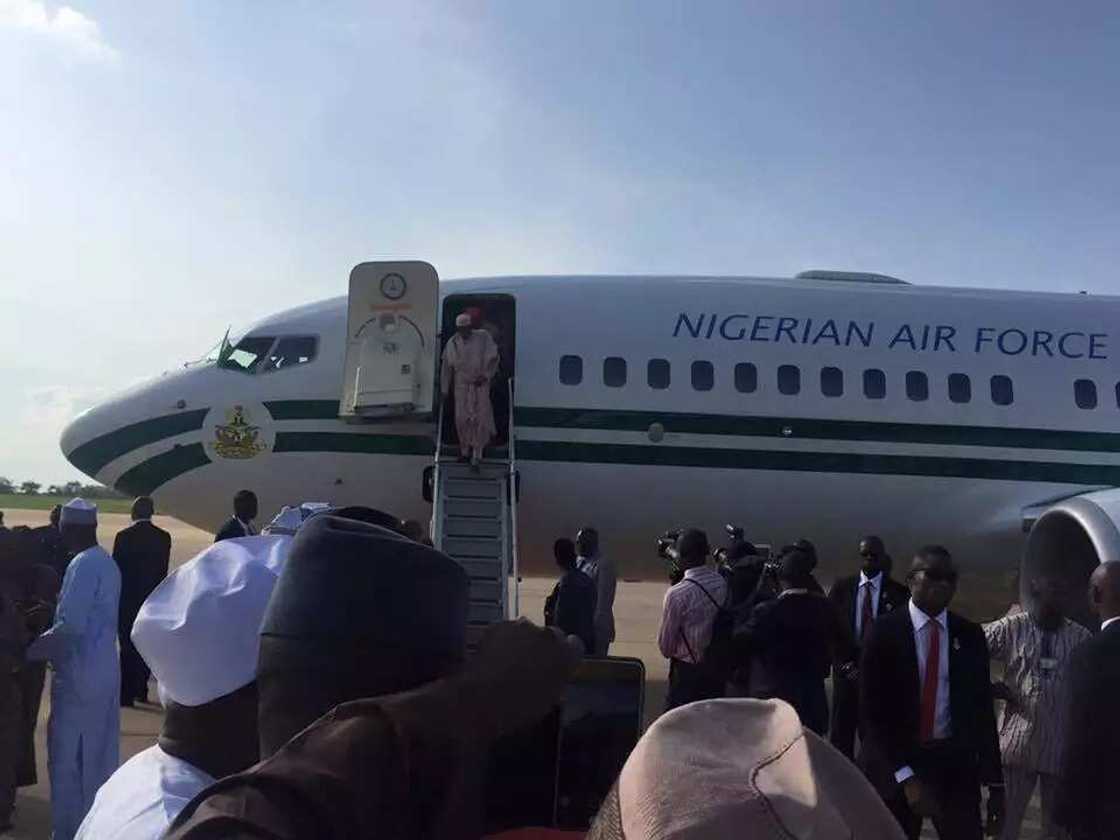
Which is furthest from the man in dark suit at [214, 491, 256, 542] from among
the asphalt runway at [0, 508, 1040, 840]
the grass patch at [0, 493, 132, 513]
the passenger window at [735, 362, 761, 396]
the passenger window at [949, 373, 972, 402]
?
the grass patch at [0, 493, 132, 513]

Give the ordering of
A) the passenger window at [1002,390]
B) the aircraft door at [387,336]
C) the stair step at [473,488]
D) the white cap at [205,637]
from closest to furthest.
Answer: the white cap at [205,637] < the stair step at [473,488] < the aircraft door at [387,336] < the passenger window at [1002,390]

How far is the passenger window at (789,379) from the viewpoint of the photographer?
11.1 metres

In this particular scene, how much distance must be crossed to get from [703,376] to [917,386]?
2.27 m

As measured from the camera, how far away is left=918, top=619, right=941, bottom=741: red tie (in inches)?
184

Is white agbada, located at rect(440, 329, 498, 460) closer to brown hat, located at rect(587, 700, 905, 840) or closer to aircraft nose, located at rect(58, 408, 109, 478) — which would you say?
aircraft nose, located at rect(58, 408, 109, 478)

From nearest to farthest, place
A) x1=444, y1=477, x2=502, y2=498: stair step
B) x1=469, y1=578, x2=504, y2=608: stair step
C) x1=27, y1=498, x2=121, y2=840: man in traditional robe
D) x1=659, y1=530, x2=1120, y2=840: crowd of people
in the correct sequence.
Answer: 1. x1=659, y1=530, x2=1120, y2=840: crowd of people
2. x1=27, y1=498, x2=121, y2=840: man in traditional robe
3. x1=469, y1=578, x2=504, y2=608: stair step
4. x1=444, y1=477, x2=502, y2=498: stair step

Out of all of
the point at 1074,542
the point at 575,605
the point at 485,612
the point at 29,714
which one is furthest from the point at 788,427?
the point at 29,714

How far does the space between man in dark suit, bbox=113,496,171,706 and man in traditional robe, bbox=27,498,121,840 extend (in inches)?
133

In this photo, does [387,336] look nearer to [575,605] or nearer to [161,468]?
[161,468]

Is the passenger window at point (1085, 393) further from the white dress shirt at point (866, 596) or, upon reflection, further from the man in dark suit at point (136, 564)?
the man in dark suit at point (136, 564)

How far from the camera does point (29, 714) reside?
6.84 metres

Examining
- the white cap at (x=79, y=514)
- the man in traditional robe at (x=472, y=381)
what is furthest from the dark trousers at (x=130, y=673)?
the man in traditional robe at (x=472, y=381)

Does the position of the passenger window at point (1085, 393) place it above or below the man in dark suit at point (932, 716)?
above

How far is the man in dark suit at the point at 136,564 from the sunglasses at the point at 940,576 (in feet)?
21.6
